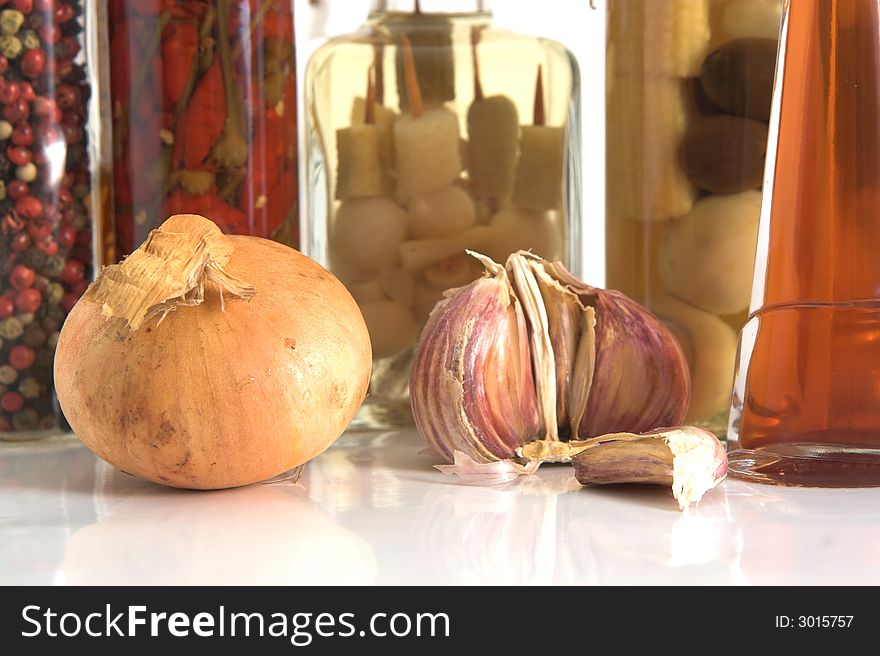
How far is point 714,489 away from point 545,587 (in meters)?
0.19

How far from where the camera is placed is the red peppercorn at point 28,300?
26.7 inches

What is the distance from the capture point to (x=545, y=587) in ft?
1.29

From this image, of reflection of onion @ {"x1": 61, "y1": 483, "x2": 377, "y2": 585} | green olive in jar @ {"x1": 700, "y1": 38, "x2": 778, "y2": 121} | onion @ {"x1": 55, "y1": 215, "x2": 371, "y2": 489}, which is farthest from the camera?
green olive in jar @ {"x1": 700, "y1": 38, "x2": 778, "y2": 121}

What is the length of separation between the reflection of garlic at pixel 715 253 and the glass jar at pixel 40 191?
0.35 m

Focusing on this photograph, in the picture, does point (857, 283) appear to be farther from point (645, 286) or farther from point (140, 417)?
point (140, 417)

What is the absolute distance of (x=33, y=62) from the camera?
67cm

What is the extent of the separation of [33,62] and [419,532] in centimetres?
38

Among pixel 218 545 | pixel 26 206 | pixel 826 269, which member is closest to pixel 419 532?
pixel 218 545

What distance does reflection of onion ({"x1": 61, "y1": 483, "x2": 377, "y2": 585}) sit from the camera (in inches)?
16.3

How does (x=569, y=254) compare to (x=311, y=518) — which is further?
(x=569, y=254)

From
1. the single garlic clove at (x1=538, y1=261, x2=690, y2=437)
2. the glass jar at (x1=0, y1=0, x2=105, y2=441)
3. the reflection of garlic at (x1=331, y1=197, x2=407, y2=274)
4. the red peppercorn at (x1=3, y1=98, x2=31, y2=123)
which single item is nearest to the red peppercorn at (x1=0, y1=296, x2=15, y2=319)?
the glass jar at (x1=0, y1=0, x2=105, y2=441)

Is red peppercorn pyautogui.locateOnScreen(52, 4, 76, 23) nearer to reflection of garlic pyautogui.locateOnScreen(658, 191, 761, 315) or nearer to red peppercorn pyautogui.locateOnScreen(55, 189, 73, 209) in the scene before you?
red peppercorn pyautogui.locateOnScreen(55, 189, 73, 209)

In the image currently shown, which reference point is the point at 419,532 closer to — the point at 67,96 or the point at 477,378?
the point at 477,378

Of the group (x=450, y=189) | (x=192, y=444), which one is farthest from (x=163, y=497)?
(x=450, y=189)
